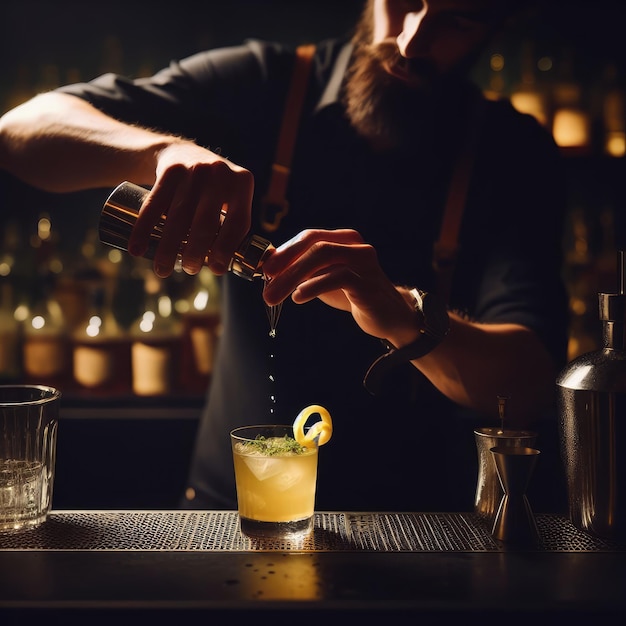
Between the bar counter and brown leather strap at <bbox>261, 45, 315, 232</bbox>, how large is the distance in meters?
0.69

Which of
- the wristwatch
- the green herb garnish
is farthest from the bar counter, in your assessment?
the wristwatch

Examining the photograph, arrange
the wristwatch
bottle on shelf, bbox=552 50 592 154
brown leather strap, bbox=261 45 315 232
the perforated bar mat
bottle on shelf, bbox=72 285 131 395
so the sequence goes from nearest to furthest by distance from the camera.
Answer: the perforated bar mat
the wristwatch
brown leather strap, bbox=261 45 315 232
bottle on shelf, bbox=72 285 131 395
bottle on shelf, bbox=552 50 592 154

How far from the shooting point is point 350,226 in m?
1.71

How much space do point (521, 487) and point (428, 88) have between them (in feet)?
3.21

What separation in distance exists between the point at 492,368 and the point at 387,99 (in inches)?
24.1

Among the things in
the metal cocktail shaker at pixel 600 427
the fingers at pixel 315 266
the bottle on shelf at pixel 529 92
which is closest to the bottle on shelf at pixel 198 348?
the bottle on shelf at pixel 529 92

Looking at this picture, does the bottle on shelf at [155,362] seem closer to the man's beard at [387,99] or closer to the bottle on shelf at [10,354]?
the bottle on shelf at [10,354]

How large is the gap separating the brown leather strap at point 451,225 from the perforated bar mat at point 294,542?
61cm

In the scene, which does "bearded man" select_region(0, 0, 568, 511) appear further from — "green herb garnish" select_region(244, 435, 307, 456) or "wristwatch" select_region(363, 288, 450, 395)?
"green herb garnish" select_region(244, 435, 307, 456)

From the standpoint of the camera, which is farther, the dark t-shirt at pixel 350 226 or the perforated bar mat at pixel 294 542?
the dark t-shirt at pixel 350 226

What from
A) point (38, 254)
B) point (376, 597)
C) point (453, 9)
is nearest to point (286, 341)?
point (453, 9)

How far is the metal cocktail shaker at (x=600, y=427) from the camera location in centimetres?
101

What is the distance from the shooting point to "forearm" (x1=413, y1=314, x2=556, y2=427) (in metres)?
1.43

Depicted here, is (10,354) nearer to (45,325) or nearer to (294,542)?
(45,325)
